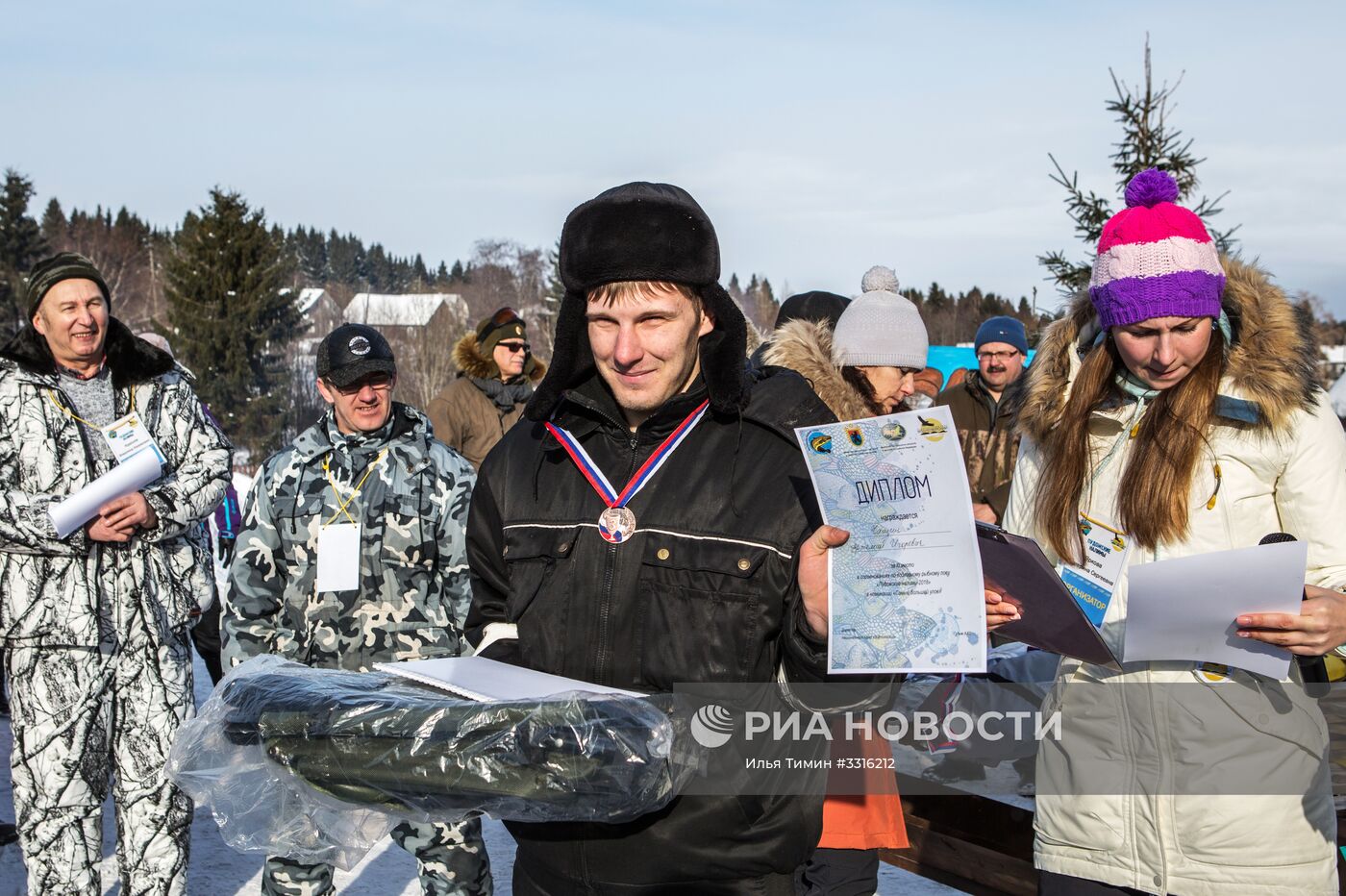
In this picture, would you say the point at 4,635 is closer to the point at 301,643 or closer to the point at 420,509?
the point at 301,643


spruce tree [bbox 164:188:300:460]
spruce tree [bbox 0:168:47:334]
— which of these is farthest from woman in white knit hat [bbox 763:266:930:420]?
spruce tree [bbox 0:168:47:334]

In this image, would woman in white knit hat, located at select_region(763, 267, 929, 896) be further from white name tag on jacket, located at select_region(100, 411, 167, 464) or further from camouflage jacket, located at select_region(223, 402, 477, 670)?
white name tag on jacket, located at select_region(100, 411, 167, 464)

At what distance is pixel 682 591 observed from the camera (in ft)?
7.31

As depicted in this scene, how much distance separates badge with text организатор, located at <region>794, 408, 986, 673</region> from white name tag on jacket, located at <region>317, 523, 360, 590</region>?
8.23ft

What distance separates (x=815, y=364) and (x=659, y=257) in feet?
4.69

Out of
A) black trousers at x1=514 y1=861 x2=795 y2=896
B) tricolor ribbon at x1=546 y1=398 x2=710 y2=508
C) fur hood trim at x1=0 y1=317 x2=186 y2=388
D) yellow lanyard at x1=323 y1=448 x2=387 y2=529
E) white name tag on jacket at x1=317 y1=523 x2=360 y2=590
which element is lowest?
black trousers at x1=514 y1=861 x2=795 y2=896

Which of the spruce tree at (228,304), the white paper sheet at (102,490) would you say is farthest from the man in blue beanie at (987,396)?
the spruce tree at (228,304)

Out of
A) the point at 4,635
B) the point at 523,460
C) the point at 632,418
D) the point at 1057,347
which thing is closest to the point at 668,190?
the point at 632,418

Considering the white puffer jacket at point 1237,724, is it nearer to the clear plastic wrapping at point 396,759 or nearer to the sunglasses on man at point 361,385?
the clear plastic wrapping at point 396,759

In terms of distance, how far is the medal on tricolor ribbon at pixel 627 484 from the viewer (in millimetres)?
2287

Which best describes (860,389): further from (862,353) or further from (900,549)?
(900,549)

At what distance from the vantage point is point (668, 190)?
2.34 metres

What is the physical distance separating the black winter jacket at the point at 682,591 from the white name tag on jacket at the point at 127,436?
2523 mm

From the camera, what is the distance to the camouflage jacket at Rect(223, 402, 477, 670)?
4145 mm
